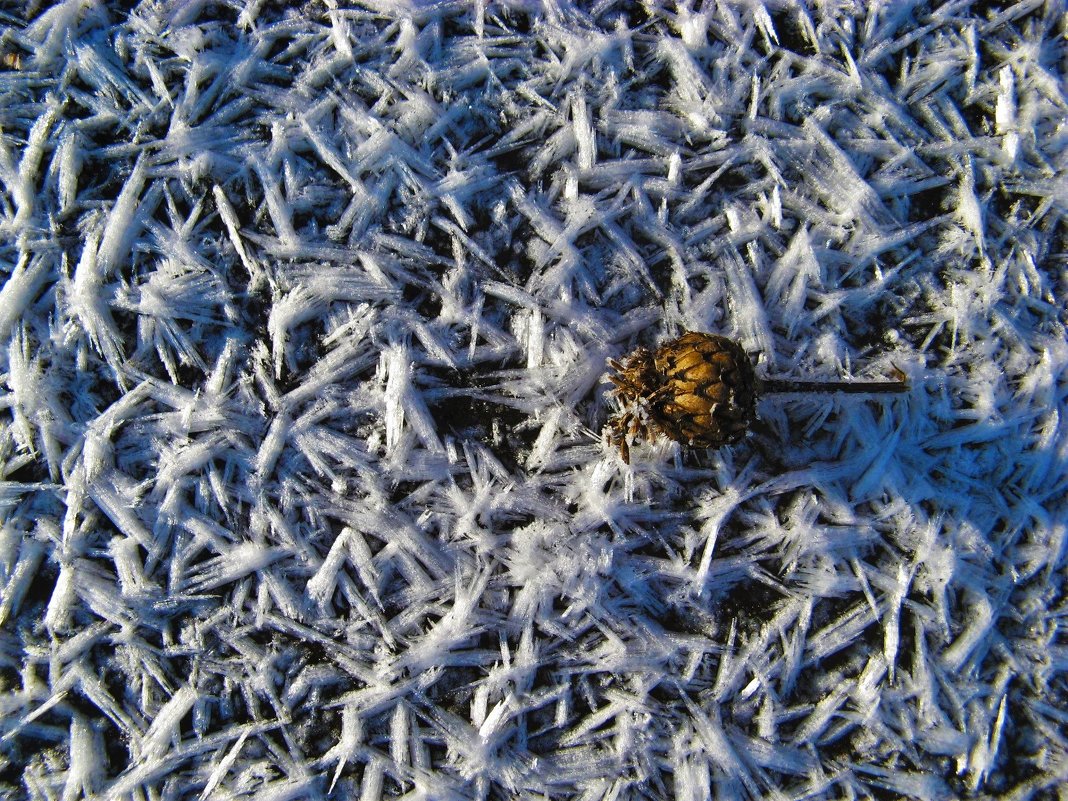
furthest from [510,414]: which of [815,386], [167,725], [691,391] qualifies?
[167,725]

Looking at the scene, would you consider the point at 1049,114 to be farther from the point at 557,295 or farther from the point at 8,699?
the point at 8,699

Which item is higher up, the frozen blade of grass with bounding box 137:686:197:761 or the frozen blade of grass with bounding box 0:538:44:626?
the frozen blade of grass with bounding box 0:538:44:626

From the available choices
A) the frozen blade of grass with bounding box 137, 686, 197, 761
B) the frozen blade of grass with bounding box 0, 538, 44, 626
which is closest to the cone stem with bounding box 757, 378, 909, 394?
the frozen blade of grass with bounding box 137, 686, 197, 761

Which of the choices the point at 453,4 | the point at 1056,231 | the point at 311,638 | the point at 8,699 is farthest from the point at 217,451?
the point at 1056,231

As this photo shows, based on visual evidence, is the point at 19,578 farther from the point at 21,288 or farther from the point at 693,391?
the point at 693,391

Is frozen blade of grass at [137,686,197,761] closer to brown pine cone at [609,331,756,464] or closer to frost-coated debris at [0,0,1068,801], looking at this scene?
frost-coated debris at [0,0,1068,801]

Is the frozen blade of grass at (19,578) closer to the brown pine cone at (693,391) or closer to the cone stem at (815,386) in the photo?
the brown pine cone at (693,391)

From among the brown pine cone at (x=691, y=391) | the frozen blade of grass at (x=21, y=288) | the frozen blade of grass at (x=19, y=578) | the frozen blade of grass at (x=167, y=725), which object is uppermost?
the frozen blade of grass at (x=21, y=288)

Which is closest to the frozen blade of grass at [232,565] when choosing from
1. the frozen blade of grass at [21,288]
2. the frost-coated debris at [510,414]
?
the frost-coated debris at [510,414]
